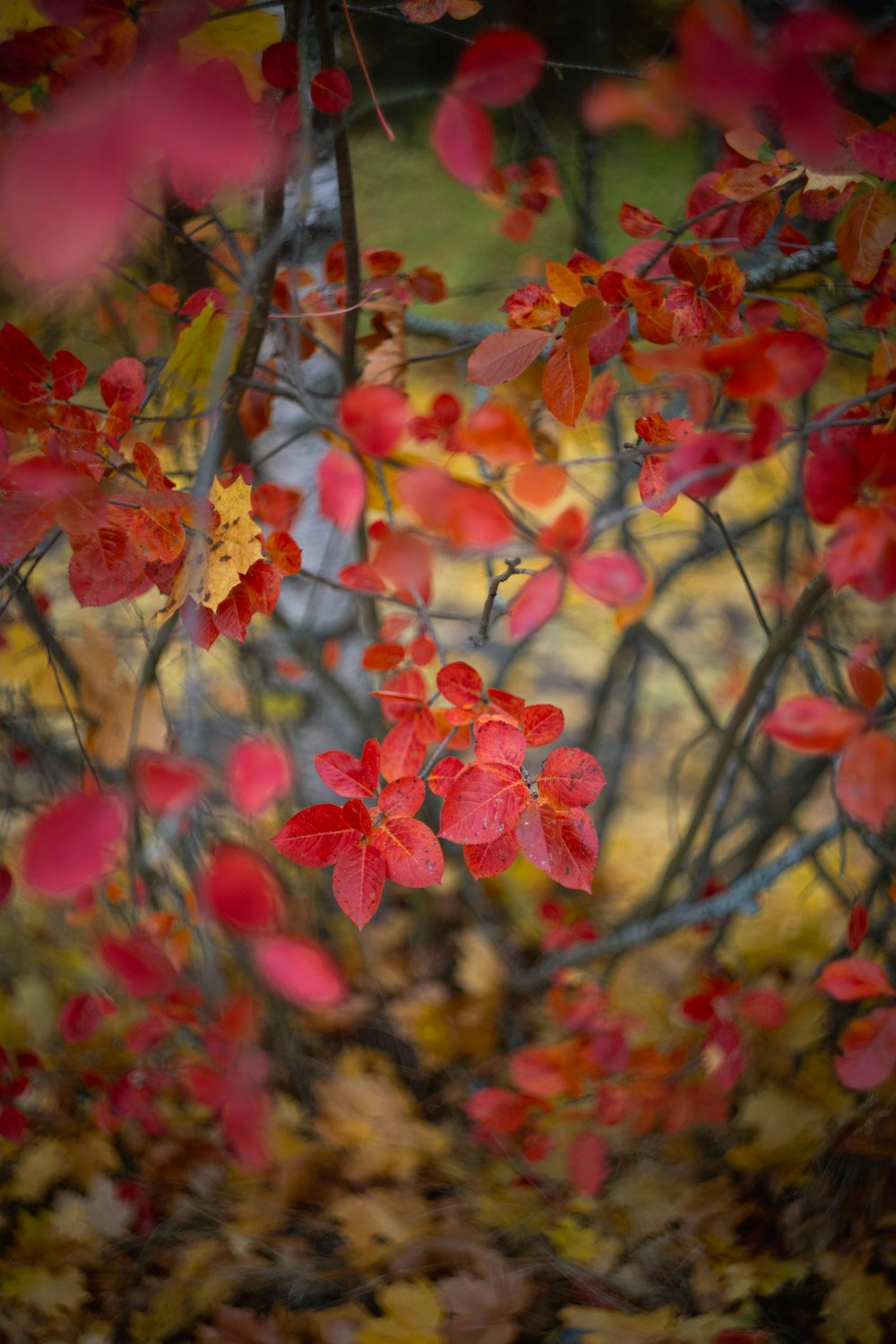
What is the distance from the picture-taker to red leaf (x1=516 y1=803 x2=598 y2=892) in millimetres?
719

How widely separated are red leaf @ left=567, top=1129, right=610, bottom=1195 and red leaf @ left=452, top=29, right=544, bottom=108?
1.50 meters

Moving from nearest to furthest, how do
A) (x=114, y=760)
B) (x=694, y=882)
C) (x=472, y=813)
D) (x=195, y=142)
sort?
(x=195, y=142) < (x=472, y=813) < (x=114, y=760) < (x=694, y=882)

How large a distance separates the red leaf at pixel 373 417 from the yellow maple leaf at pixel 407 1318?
4.08 feet

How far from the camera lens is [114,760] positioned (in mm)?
1389

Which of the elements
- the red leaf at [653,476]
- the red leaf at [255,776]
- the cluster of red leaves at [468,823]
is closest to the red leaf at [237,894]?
the red leaf at [255,776]

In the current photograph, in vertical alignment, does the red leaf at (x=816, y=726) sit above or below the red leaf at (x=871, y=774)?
above

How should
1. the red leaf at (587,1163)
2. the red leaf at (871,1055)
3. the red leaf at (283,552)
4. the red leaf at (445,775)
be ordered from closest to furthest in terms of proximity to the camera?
1. the red leaf at (445,775)
2. the red leaf at (283,552)
3. the red leaf at (871,1055)
4. the red leaf at (587,1163)

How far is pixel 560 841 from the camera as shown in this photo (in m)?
0.73

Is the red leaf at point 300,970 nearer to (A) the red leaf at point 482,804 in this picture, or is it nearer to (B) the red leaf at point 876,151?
(A) the red leaf at point 482,804

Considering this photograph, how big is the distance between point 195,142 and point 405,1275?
149cm

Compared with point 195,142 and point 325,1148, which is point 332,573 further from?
point 195,142

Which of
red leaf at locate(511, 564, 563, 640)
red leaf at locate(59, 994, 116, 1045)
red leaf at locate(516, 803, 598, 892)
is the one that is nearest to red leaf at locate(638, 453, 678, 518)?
red leaf at locate(511, 564, 563, 640)

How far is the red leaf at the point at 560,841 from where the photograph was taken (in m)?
0.72

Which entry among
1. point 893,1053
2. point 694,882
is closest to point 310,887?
point 694,882
